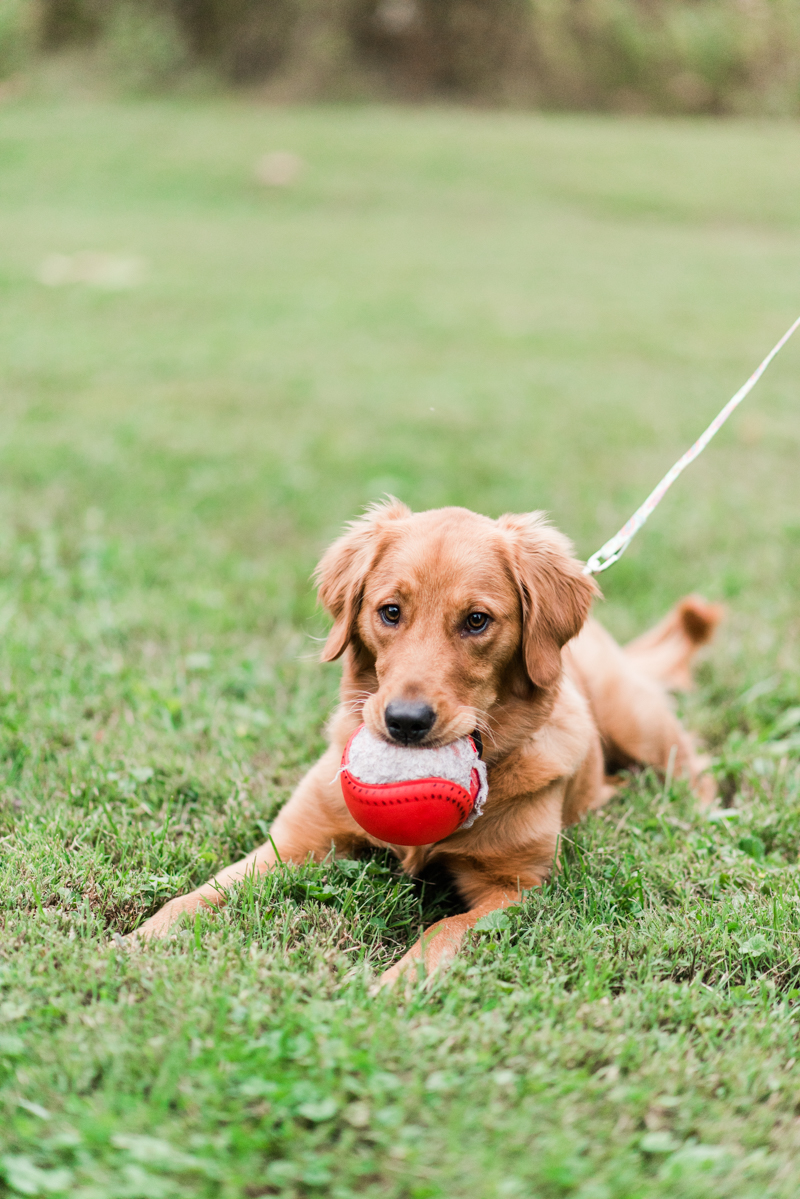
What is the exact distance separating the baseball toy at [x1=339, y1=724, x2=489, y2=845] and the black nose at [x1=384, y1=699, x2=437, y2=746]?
49 millimetres

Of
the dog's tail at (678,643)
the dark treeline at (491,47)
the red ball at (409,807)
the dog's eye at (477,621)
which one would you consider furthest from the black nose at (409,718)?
the dark treeline at (491,47)

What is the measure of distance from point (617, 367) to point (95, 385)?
5306 millimetres

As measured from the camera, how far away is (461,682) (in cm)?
280

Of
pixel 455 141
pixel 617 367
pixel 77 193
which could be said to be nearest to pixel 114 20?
pixel 455 141

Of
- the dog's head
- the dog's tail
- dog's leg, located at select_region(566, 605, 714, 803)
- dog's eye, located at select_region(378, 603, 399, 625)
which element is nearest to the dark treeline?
the dog's tail

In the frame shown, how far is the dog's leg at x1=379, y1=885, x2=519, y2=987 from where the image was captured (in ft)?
8.08

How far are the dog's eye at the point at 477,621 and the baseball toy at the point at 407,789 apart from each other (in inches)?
13.4

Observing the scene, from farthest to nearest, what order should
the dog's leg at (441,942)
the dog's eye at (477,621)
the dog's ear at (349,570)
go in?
1. the dog's ear at (349,570)
2. the dog's eye at (477,621)
3. the dog's leg at (441,942)

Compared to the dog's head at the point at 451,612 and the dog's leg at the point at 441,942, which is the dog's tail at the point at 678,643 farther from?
the dog's leg at the point at 441,942

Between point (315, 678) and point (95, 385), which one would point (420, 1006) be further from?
point (95, 385)

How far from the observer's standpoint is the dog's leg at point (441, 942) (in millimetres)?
2463

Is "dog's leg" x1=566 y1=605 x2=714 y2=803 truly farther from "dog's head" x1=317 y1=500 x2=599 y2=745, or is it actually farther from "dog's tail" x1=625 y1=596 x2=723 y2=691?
"dog's head" x1=317 y1=500 x2=599 y2=745

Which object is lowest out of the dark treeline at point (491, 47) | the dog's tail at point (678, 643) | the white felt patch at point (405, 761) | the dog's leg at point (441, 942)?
the dog's tail at point (678, 643)

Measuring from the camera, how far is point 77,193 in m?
20.5
